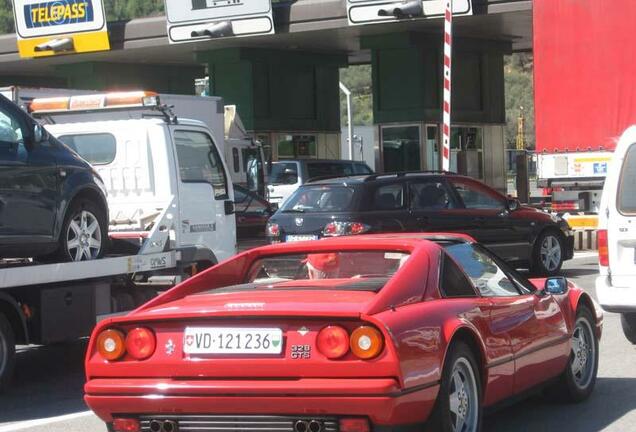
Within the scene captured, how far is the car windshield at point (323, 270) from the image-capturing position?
6.61 meters

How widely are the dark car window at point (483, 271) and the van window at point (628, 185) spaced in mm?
3024

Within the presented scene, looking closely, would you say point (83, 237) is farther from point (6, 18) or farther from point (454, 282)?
point (6, 18)

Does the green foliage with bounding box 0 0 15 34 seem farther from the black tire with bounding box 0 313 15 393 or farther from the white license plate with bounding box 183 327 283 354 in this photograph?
the white license plate with bounding box 183 327 283 354

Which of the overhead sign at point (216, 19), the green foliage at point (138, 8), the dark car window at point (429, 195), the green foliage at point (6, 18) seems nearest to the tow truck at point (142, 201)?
the dark car window at point (429, 195)

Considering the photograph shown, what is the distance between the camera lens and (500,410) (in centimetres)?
762

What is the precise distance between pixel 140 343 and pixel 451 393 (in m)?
1.61

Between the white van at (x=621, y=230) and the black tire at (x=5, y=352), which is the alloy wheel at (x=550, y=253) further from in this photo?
the black tire at (x=5, y=352)

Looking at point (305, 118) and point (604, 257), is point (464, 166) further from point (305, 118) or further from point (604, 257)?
point (604, 257)

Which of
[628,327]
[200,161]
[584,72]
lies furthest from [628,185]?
[584,72]

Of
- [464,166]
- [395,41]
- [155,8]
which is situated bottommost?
[464,166]

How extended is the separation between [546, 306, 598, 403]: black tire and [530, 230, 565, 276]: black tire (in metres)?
9.13

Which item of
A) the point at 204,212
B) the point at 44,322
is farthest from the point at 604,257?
the point at 44,322

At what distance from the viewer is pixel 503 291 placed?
728 cm

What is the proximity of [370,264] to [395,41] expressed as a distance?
87.5 feet
